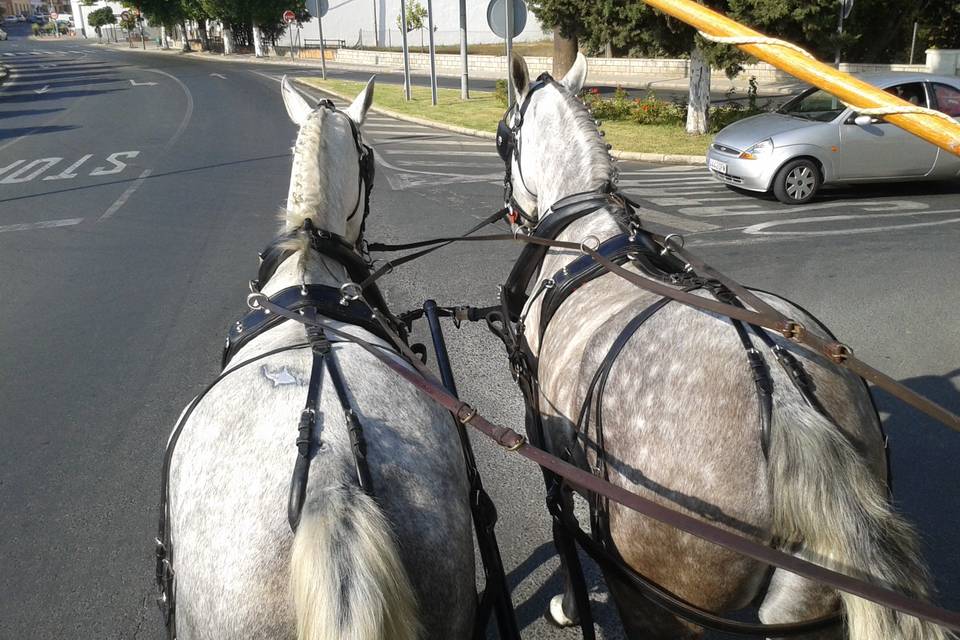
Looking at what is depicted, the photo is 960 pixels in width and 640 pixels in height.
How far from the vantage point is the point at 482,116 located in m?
20.6

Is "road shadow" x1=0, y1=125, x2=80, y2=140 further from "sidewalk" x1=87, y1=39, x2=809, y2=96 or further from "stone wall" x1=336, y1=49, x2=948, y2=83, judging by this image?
"sidewalk" x1=87, y1=39, x2=809, y2=96

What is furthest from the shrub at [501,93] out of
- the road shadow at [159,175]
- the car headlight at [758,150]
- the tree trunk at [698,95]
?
the car headlight at [758,150]

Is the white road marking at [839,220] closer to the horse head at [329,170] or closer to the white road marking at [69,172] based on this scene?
the horse head at [329,170]

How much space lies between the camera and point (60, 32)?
117688mm

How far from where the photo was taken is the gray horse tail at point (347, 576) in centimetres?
152

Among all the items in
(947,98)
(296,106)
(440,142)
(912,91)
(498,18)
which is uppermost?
(498,18)

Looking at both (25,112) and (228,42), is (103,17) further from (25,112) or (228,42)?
(25,112)

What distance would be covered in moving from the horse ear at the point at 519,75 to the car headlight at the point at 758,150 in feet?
26.4

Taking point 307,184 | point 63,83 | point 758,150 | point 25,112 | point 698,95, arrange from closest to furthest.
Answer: point 307,184
point 758,150
point 698,95
point 25,112
point 63,83

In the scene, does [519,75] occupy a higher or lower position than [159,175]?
higher

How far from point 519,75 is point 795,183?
8.30m

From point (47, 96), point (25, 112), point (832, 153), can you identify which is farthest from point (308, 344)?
point (47, 96)

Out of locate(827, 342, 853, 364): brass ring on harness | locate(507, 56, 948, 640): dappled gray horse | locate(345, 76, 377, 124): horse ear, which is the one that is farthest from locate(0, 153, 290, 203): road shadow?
locate(827, 342, 853, 364): brass ring on harness

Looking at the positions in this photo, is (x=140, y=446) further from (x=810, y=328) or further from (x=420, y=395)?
(x=810, y=328)
